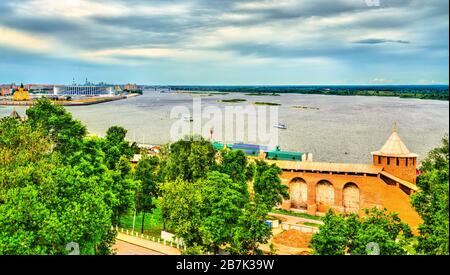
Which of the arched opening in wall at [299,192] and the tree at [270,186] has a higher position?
the tree at [270,186]

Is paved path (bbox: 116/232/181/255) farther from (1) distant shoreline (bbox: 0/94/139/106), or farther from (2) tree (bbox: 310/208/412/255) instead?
(1) distant shoreline (bbox: 0/94/139/106)

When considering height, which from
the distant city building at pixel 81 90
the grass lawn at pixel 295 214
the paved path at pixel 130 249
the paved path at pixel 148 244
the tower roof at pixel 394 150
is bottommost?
the grass lawn at pixel 295 214

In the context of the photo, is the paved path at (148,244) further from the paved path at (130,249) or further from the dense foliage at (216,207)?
the dense foliage at (216,207)

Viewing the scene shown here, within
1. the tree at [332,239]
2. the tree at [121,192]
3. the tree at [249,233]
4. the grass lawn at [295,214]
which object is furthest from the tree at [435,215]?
the tree at [121,192]

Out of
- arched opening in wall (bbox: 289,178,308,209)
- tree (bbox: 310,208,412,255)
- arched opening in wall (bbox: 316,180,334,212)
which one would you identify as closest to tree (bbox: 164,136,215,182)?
arched opening in wall (bbox: 289,178,308,209)

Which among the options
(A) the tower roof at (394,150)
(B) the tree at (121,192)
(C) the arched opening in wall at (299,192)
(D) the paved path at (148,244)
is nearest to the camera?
(B) the tree at (121,192)

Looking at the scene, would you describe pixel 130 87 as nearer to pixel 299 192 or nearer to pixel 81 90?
pixel 81 90

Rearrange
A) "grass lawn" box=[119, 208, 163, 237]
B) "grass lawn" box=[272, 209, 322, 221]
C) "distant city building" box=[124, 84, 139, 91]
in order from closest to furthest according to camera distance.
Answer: "grass lawn" box=[119, 208, 163, 237] < "grass lawn" box=[272, 209, 322, 221] < "distant city building" box=[124, 84, 139, 91]
